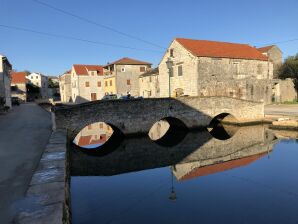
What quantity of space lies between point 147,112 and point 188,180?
1041 centimetres

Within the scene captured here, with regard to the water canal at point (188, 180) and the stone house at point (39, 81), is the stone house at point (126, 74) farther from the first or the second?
the stone house at point (39, 81)

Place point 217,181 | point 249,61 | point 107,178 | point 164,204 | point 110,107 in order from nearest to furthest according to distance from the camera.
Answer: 1. point 164,204
2. point 217,181
3. point 107,178
4. point 110,107
5. point 249,61

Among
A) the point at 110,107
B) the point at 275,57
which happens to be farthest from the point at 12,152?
the point at 275,57

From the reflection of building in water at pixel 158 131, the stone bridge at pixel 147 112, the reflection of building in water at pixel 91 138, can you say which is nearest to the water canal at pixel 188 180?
the reflection of building in water at pixel 91 138

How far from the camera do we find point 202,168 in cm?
1336

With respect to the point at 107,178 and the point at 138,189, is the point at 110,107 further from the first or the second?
the point at 138,189

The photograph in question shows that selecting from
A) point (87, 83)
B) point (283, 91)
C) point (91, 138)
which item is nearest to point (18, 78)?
point (87, 83)

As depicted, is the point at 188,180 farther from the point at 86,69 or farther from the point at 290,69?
the point at 86,69

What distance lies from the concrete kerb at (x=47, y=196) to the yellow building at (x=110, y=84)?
39036mm

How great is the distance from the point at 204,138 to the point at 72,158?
10571 mm

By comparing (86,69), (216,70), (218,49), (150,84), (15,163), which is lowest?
(15,163)

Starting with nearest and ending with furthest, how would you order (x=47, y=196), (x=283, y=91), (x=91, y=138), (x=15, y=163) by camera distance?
(x=47, y=196) < (x=15, y=163) < (x=91, y=138) < (x=283, y=91)

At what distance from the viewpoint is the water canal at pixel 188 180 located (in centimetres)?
823

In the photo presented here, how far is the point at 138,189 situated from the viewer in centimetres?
1066
